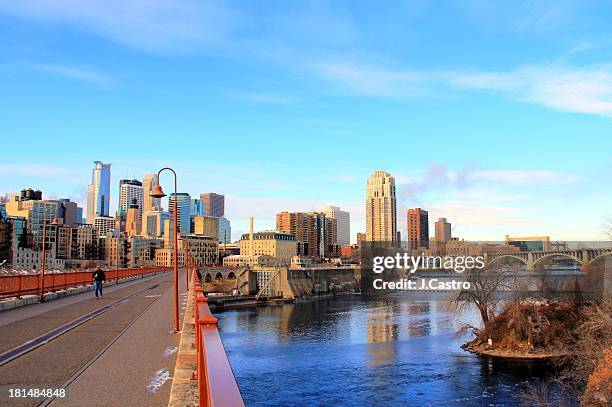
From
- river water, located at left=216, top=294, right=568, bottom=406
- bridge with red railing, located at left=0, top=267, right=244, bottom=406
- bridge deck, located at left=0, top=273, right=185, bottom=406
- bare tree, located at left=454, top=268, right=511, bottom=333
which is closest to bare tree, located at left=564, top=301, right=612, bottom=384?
river water, located at left=216, top=294, right=568, bottom=406

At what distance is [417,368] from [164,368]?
40.2m

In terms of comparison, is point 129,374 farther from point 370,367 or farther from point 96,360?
point 370,367

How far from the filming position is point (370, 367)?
47.0 meters

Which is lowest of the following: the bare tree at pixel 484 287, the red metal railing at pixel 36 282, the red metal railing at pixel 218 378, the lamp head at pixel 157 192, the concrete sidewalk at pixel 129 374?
the bare tree at pixel 484 287

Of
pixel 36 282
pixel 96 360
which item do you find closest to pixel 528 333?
pixel 36 282

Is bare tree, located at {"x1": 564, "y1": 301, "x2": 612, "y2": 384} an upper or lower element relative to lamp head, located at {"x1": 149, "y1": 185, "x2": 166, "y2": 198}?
lower

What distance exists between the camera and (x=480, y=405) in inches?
1403

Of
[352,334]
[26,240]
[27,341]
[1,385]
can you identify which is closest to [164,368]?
[1,385]

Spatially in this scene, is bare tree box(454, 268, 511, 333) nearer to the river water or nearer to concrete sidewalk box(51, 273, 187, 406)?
the river water

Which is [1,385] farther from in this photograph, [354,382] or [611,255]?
[611,255]

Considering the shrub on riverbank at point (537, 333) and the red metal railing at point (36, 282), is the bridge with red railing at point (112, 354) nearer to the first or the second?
the red metal railing at point (36, 282)

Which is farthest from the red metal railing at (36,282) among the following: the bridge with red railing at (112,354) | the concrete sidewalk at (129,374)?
the concrete sidewalk at (129,374)

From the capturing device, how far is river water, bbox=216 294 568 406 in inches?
1469

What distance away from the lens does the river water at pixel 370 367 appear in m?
37.3
